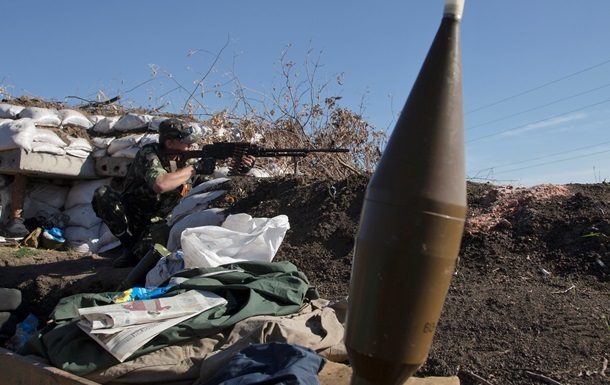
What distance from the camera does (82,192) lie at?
30.9ft

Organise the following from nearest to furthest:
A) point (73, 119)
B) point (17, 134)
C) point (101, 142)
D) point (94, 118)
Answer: point (17, 134)
point (101, 142)
point (73, 119)
point (94, 118)

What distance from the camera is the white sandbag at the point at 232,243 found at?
13.0ft

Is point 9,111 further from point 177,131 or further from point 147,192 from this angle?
point 177,131

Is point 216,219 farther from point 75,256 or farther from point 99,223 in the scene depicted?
point 99,223

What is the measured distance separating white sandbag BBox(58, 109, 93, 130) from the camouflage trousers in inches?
171

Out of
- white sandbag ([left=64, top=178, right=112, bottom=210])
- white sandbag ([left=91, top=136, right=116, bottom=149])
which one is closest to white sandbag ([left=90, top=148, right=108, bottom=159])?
white sandbag ([left=91, top=136, right=116, bottom=149])

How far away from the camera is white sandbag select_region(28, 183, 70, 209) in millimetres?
9586

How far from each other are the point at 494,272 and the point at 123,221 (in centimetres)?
361

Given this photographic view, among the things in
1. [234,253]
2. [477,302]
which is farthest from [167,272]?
[477,302]

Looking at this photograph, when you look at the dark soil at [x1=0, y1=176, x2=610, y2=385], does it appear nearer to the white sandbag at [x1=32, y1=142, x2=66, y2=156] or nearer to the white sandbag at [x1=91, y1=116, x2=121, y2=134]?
the white sandbag at [x1=32, y1=142, x2=66, y2=156]

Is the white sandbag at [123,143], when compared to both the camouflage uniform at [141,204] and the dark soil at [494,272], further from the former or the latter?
the camouflage uniform at [141,204]

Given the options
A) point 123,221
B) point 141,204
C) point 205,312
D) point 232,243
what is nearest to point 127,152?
point 141,204

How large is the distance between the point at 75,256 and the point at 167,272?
3046mm

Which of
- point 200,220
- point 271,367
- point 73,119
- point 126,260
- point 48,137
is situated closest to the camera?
point 271,367
